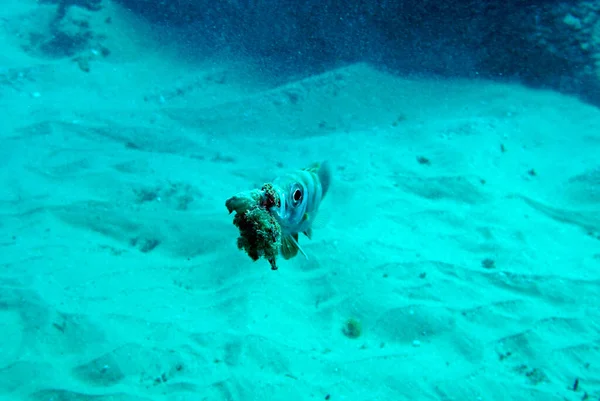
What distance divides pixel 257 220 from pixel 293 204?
326 mm

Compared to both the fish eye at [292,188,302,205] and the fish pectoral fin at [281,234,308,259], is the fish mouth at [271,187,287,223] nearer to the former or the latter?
the fish eye at [292,188,302,205]

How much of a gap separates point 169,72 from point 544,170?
974 cm

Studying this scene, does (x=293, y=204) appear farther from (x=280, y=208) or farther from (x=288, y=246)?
(x=288, y=246)

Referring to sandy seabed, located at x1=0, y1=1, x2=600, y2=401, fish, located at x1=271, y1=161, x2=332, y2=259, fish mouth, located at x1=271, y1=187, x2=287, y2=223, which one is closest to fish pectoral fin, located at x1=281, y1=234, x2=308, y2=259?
fish, located at x1=271, y1=161, x2=332, y2=259

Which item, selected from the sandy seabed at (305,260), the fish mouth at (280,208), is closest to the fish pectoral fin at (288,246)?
the fish mouth at (280,208)

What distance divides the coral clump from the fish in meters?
0.06

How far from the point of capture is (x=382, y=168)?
6.62 metres

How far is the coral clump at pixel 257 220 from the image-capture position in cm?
164

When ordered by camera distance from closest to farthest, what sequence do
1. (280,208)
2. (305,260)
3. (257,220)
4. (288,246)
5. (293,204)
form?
(257,220), (280,208), (293,204), (288,246), (305,260)

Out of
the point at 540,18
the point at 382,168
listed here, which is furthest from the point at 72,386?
the point at 540,18

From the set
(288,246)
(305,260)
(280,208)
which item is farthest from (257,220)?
(305,260)

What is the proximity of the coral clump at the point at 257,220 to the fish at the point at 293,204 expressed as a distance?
6cm

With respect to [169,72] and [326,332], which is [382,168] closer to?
[326,332]

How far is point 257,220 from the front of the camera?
1.65 m
